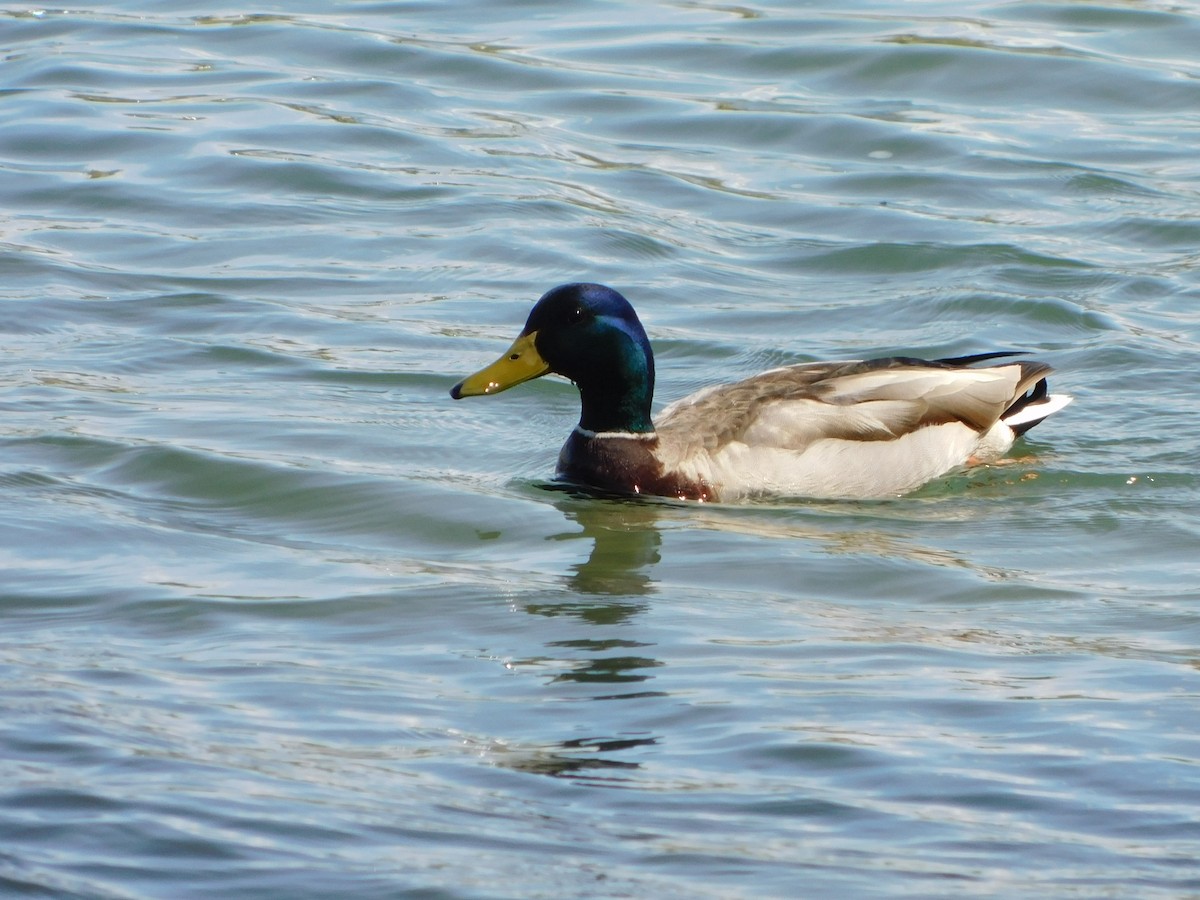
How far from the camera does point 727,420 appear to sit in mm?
9953

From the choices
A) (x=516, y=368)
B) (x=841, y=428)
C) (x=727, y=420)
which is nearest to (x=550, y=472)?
(x=516, y=368)

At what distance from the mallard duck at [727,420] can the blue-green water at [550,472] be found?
0.24m

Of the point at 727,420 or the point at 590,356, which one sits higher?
the point at 590,356

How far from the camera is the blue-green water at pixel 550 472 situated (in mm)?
5488

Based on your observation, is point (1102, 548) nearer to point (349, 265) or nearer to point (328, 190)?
point (349, 265)

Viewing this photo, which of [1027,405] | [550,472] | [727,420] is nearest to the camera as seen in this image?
[727,420]

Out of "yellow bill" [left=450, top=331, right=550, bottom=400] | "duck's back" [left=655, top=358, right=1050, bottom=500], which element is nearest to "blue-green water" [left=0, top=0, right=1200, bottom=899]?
"duck's back" [left=655, top=358, right=1050, bottom=500]

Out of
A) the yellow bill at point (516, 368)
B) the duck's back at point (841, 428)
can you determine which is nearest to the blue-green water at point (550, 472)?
the duck's back at point (841, 428)

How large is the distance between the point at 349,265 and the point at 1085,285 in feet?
15.4

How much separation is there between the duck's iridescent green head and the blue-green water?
48 centimetres

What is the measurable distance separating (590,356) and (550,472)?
666 millimetres

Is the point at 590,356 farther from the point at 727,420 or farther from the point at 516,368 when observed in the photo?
the point at 727,420

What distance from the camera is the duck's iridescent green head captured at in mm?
9922

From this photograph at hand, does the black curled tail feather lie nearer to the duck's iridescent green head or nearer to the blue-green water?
the blue-green water
